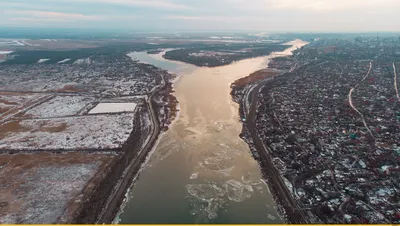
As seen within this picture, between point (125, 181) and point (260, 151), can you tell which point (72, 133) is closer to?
point (125, 181)

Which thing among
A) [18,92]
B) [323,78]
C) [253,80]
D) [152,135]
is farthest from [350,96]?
[18,92]

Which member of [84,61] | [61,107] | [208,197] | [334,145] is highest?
[84,61]

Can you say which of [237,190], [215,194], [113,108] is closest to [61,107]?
[113,108]

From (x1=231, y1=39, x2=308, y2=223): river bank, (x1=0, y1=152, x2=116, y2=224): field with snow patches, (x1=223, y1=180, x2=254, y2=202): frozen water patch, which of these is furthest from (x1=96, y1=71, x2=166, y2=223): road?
(x1=231, y1=39, x2=308, y2=223): river bank

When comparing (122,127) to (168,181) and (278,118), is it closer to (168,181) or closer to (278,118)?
(168,181)

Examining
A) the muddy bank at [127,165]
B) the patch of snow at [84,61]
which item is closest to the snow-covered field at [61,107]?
the muddy bank at [127,165]

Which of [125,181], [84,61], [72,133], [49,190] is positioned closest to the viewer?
[49,190]

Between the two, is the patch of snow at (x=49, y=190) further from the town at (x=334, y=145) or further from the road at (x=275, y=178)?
the town at (x=334, y=145)

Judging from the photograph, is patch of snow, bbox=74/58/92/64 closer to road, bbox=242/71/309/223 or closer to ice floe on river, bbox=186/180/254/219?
road, bbox=242/71/309/223
